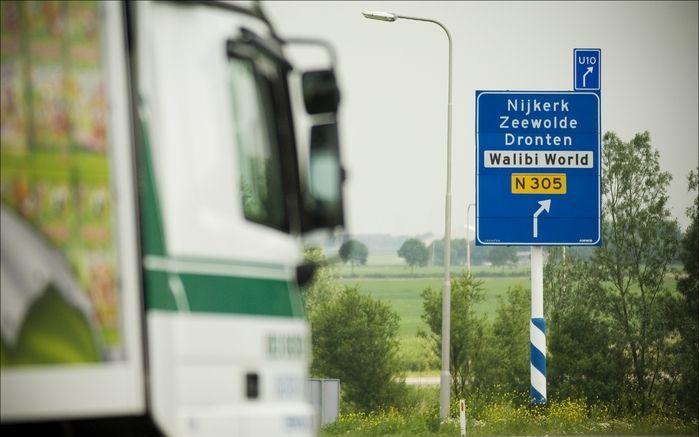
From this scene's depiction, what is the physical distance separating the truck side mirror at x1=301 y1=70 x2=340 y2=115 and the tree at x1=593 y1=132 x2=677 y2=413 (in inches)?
1872

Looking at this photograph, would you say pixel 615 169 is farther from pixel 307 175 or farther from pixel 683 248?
pixel 307 175

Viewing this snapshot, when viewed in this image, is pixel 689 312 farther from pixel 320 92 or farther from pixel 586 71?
pixel 320 92

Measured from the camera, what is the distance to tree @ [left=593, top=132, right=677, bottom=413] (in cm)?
5628

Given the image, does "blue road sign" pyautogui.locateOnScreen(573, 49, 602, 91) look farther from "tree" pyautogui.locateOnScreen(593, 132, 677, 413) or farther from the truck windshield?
"tree" pyautogui.locateOnScreen(593, 132, 677, 413)

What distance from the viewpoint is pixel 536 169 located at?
2928 centimetres

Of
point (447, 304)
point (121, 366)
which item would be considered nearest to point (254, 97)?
point (121, 366)

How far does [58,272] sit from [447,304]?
83.8ft

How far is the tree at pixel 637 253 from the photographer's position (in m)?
56.3

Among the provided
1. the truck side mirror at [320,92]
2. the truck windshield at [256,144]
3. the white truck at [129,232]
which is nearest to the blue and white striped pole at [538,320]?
the truck side mirror at [320,92]

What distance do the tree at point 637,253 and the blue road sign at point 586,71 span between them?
998 inches

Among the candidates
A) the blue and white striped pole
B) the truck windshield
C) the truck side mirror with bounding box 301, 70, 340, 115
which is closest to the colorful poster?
the truck windshield

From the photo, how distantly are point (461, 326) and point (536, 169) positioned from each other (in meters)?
43.1

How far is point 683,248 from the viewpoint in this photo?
5775 centimetres

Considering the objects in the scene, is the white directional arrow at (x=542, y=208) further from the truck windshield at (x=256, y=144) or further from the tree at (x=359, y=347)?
the tree at (x=359, y=347)
